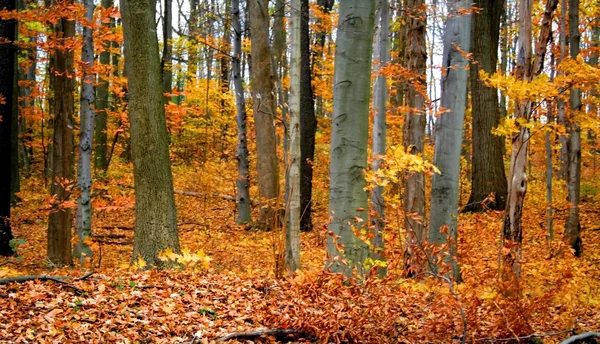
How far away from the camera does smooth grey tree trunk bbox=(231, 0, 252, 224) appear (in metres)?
12.4

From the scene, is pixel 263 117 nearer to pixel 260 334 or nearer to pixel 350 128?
pixel 350 128

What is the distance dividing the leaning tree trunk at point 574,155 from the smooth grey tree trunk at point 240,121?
759cm

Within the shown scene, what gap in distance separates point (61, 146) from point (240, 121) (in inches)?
197

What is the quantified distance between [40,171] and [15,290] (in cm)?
1899

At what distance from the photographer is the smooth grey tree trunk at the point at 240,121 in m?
12.4

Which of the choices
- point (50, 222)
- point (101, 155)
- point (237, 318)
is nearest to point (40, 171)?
point (101, 155)

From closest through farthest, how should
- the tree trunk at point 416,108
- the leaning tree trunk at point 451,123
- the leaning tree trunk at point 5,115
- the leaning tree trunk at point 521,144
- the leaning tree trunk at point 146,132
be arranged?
the leaning tree trunk at point 521,144 < the leaning tree trunk at point 146,132 < the leaning tree trunk at point 451,123 < the tree trunk at point 416,108 < the leaning tree trunk at point 5,115

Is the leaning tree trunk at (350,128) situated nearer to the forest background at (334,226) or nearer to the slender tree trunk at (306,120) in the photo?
the forest background at (334,226)

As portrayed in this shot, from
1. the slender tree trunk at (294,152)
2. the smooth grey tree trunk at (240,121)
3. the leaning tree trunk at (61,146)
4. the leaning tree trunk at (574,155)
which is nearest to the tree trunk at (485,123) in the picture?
the leaning tree trunk at (574,155)

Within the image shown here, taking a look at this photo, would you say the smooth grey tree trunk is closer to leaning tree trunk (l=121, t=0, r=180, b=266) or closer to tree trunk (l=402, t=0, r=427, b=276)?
tree trunk (l=402, t=0, r=427, b=276)

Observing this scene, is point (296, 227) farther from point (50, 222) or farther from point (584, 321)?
point (50, 222)

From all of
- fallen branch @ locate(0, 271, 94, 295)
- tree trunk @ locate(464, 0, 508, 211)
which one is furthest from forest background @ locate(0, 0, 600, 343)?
tree trunk @ locate(464, 0, 508, 211)

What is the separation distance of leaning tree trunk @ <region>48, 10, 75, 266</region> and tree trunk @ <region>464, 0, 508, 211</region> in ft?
34.9

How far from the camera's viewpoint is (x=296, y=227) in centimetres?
670
